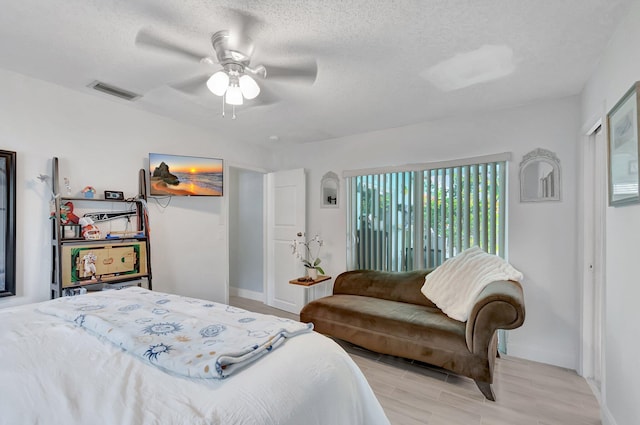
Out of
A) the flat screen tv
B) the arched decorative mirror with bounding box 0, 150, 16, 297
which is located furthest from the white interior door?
the arched decorative mirror with bounding box 0, 150, 16, 297

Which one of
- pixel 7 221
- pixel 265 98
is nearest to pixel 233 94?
pixel 265 98

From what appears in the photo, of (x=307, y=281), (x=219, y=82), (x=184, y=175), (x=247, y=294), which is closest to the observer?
(x=219, y=82)

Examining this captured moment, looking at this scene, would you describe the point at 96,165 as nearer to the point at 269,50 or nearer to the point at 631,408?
the point at 269,50

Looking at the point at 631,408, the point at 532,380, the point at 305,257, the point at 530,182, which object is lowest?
the point at 532,380

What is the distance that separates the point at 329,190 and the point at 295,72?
7.06 feet

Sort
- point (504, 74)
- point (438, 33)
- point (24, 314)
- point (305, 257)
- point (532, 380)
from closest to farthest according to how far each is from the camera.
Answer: point (24, 314), point (438, 33), point (504, 74), point (532, 380), point (305, 257)

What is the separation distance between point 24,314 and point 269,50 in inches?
82.5

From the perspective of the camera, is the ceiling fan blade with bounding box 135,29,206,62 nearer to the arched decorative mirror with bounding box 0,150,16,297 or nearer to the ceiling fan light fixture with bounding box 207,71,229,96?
the ceiling fan light fixture with bounding box 207,71,229,96

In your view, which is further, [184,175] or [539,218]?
[184,175]

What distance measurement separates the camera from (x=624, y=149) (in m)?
1.60

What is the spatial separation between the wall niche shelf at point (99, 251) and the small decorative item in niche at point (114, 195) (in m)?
0.03

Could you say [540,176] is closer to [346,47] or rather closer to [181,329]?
[346,47]

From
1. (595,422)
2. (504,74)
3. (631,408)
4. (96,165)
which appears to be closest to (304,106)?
(504,74)

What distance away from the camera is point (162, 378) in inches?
39.7
